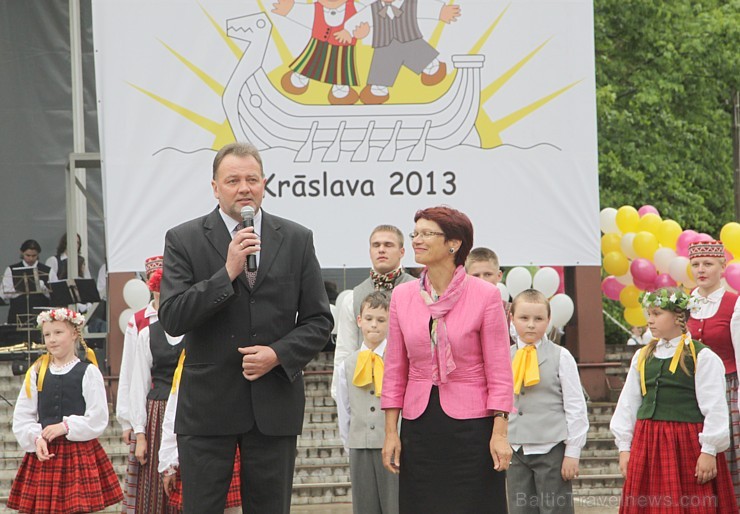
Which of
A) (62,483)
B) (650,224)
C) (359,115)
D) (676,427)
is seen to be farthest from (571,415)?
(650,224)

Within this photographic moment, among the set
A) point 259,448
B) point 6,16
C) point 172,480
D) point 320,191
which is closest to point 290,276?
point 259,448

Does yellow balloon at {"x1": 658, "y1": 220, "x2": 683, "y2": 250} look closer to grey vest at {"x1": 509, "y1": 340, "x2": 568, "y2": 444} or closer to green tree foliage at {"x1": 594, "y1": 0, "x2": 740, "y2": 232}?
grey vest at {"x1": 509, "y1": 340, "x2": 568, "y2": 444}

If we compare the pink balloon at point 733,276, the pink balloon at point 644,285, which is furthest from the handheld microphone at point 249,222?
the pink balloon at point 644,285

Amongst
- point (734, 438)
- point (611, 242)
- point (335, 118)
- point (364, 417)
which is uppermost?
point (335, 118)

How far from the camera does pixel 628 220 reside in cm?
1341

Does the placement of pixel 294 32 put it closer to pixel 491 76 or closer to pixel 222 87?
pixel 222 87

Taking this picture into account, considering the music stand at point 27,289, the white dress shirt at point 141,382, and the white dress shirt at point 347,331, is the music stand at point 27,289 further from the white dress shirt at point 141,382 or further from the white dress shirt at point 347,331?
the white dress shirt at point 347,331

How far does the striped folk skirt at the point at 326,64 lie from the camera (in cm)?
949

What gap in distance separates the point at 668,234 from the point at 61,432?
7.93m

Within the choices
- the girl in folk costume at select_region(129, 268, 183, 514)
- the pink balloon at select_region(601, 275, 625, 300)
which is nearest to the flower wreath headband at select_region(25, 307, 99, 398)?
the girl in folk costume at select_region(129, 268, 183, 514)

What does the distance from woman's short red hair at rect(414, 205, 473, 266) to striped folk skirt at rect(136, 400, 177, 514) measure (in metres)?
2.46

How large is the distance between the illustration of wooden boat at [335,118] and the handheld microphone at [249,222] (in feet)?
17.7

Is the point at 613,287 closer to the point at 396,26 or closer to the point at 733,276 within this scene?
the point at 733,276

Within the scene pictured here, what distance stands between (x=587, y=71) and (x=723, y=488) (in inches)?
168
